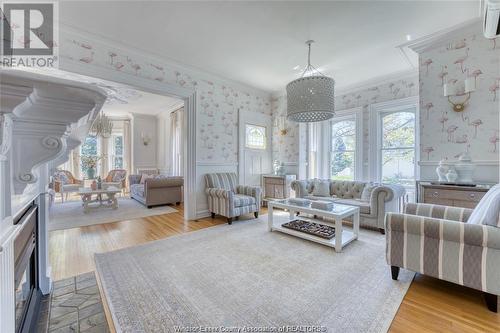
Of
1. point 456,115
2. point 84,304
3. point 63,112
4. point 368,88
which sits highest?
point 368,88

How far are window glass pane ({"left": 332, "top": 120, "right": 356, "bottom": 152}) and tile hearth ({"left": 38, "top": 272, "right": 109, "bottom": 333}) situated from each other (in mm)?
4704

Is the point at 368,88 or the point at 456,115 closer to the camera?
the point at 456,115

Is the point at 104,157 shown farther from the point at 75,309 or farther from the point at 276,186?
the point at 75,309

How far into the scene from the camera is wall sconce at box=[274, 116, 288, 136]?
547cm

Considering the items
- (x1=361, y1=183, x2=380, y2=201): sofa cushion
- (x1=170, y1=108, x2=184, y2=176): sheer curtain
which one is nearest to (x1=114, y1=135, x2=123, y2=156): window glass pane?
(x1=170, y1=108, x2=184, y2=176): sheer curtain

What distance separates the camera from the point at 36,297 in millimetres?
1639

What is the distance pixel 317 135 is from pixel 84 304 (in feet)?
15.9

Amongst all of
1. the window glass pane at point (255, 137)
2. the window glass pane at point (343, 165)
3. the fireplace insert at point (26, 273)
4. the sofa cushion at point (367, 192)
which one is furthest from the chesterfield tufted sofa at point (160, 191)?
the sofa cushion at point (367, 192)

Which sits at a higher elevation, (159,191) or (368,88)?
(368,88)

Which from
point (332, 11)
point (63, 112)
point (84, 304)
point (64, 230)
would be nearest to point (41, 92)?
point (63, 112)

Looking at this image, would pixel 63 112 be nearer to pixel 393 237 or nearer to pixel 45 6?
pixel 393 237

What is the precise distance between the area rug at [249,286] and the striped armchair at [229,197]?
92 cm

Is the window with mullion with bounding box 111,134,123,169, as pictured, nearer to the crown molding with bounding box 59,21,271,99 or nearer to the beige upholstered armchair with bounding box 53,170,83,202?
the beige upholstered armchair with bounding box 53,170,83,202

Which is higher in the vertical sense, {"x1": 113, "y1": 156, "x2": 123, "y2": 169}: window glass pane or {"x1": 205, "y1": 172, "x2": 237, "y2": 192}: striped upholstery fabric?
{"x1": 113, "y1": 156, "x2": 123, "y2": 169}: window glass pane
